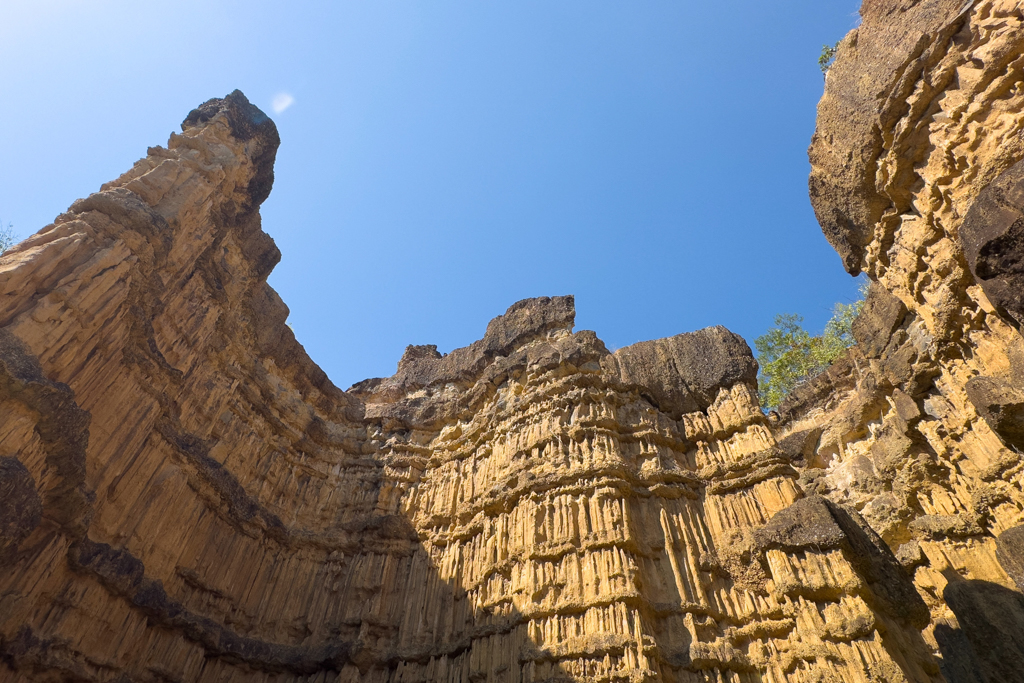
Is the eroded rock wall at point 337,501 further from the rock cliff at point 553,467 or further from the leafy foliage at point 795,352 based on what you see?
the leafy foliage at point 795,352

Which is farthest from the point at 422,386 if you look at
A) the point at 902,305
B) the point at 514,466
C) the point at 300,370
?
the point at 902,305

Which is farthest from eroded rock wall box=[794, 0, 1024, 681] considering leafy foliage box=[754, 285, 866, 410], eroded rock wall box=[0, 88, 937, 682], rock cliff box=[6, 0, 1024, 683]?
leafy foliage box=[754, 285, 866, 410]

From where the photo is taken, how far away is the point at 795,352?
3200 cm

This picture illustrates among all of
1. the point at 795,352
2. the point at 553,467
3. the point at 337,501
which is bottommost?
the point at 553,467

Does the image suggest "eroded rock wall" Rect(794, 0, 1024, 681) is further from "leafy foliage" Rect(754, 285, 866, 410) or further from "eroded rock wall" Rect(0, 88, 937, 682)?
"leafy foliage" Rect(754, 285, 866, 410)

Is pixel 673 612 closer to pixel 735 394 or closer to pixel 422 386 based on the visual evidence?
pixel 735 394

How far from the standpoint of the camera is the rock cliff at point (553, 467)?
36.1ft

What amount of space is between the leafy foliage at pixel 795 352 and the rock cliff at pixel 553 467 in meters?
11.5

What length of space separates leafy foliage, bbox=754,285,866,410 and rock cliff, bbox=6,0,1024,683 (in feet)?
37.6

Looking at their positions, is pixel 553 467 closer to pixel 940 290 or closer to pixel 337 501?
pixel 337 501

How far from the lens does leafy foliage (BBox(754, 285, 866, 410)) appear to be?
98.7ft

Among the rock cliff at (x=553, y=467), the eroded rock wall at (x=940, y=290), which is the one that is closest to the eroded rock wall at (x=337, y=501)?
the rock cliff at (x=553, y=467)

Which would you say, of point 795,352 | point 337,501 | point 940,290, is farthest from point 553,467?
point 795,352

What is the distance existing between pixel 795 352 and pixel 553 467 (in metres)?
20.3
